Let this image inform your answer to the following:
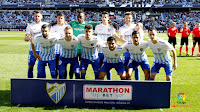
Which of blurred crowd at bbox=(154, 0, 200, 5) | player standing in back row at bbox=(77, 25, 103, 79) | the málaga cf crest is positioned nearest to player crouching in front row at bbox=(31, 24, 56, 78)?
player standing in back row at bbox=(77, 25, 103, 79)

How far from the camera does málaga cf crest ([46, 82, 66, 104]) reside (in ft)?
18.2

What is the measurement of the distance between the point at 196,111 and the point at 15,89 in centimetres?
430

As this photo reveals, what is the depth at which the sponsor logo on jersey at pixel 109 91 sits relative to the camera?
5477 mm

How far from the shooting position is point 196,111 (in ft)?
17.7

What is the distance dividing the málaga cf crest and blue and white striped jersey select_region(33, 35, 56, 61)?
45.2 inches

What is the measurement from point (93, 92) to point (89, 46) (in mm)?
1495

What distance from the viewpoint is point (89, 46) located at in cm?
650

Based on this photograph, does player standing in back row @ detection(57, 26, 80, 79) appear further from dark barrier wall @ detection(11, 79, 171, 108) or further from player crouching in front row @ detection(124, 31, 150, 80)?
player crouching in front row @ detection(124, 31, 150, 80)

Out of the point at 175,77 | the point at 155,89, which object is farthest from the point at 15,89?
the point at 175,77

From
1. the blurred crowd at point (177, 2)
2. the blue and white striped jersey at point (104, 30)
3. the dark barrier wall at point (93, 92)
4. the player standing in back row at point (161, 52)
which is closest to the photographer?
the dark barrier wall at point (93, 92)

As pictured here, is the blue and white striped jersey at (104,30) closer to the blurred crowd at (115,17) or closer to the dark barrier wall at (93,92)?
the dark barrier wall at (93,92)

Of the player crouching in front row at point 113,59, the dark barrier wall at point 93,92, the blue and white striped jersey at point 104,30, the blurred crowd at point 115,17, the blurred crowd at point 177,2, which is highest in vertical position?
the blurred crowd at point 177,2

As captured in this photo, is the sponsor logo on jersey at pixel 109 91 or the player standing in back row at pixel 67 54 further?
the player standing in back row at pixel 67 54

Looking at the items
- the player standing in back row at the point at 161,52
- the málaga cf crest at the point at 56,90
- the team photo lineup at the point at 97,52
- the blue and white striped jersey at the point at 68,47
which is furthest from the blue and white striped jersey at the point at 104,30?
the málaga cf crest at the point at 56,90
